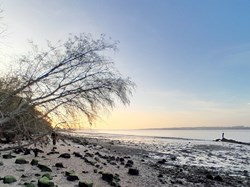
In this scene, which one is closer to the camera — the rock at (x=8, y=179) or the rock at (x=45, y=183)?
the rock at (x=45, y=183)

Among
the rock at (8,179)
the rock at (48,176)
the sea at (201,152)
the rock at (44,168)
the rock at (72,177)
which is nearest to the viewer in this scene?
the rock at (8,179)

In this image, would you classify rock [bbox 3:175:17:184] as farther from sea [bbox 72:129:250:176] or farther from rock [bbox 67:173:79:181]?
sea [bbox 72:129:250:176]

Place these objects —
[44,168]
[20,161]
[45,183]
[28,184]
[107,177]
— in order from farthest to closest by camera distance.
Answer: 1. [20,161]
2. [107,177]
3. [44,168]
4. [45,183]
5. [28,184]

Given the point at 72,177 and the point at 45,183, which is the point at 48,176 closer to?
the point at 72,177

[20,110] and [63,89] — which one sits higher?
[63,89]

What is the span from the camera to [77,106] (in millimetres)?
12836

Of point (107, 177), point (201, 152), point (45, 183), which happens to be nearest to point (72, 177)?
point (45, 183)

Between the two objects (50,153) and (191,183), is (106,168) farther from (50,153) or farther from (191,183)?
(191,183)

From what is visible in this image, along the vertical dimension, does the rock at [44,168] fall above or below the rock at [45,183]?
above

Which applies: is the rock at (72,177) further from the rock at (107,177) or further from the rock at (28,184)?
the rock at (28,184)

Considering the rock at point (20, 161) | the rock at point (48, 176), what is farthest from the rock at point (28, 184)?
the rock at point (20, 161)

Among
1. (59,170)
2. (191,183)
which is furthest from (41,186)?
(191,183)

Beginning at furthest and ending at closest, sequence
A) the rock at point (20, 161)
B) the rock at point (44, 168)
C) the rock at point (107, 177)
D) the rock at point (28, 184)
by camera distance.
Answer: the rock at point (20, 161) < the rock at point (107, 177) < the rock at point (44, 168) < the rock at point (28, 184)

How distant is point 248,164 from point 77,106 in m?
21.8
